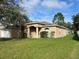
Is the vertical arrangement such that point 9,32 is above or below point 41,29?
below

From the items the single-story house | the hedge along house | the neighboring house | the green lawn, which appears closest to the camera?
the green lawn

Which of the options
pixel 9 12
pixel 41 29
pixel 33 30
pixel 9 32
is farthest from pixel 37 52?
pixel 9 32

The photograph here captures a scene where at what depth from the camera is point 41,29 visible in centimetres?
4622

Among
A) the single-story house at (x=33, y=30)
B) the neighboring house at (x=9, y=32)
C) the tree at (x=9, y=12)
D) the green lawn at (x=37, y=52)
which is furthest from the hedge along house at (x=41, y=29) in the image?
the green lawn at (x=37, y=52)

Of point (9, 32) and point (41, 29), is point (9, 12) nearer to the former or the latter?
point (41, 29)

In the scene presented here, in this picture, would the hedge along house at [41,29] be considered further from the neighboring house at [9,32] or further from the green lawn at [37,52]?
the green lawn at [37,52]

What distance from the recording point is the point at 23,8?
3366 centimetres

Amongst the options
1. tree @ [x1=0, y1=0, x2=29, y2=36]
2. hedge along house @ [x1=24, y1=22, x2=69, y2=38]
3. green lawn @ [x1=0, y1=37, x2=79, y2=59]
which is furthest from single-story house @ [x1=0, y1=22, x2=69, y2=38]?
green lawn @ [x1=0, y1=37, x2=79, y2=59]

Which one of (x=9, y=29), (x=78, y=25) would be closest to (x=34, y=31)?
(x=9, y=29)

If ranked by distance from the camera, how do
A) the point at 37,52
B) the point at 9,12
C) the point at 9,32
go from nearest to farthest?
the point at 37,52, the point at 9,12, the point at 9,32

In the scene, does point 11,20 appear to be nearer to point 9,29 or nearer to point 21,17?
point 21,17

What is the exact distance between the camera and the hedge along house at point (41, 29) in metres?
44.8

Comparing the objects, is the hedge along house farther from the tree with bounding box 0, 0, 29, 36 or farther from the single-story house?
the tree with bounding box 0, 0, 29, 36

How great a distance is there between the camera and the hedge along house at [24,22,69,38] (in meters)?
44.8
